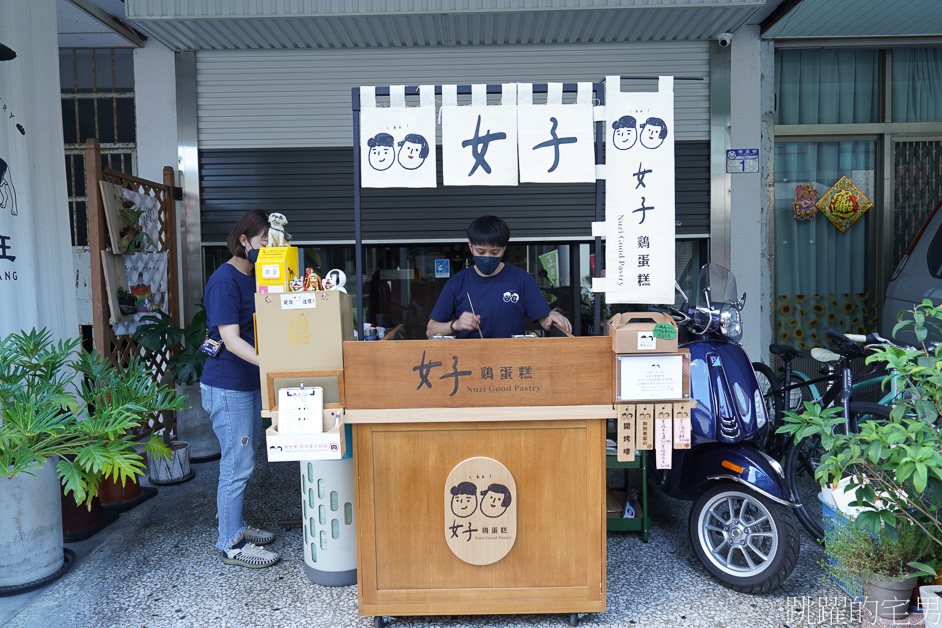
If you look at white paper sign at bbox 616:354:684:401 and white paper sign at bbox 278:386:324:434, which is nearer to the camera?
white paper sign at bbox 278:386:324:434

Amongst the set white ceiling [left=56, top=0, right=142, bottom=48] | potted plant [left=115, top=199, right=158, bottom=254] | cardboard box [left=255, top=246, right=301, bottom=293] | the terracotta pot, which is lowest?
the terracotta pot

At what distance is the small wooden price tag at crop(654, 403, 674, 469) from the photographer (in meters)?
2.75

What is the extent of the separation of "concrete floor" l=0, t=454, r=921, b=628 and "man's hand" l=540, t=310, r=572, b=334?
128cm

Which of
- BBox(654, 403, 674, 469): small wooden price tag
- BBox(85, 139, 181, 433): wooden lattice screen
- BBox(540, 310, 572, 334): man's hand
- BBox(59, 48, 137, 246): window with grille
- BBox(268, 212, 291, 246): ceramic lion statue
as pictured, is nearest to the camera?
BBox(654, 403, 674, 469): small wooden price tag

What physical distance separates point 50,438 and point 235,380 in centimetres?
83

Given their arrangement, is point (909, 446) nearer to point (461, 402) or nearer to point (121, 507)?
point (461, 402)

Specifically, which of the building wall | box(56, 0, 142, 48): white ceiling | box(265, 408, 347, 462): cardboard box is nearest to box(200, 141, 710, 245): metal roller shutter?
the building wall

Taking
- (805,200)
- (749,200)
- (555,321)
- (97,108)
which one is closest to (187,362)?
(97,108)

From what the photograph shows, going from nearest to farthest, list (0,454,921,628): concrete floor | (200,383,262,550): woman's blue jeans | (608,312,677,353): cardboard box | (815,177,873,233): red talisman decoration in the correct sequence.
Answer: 1. (608,312,677,353): cardboard box
2. (0,454,921,628): concrete floor
3. (200,383,262,550): woman's blue jeans
4. (815,177,873,233): red talisman decoration

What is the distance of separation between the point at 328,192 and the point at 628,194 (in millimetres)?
3280

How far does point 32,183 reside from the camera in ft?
11.0

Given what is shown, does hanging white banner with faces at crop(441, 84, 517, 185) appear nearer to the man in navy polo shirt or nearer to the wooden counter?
the man in navy polo shirt


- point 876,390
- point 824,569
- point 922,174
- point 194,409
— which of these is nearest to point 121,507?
point 194,409

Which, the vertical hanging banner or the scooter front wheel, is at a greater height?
the vertical hanging banner
